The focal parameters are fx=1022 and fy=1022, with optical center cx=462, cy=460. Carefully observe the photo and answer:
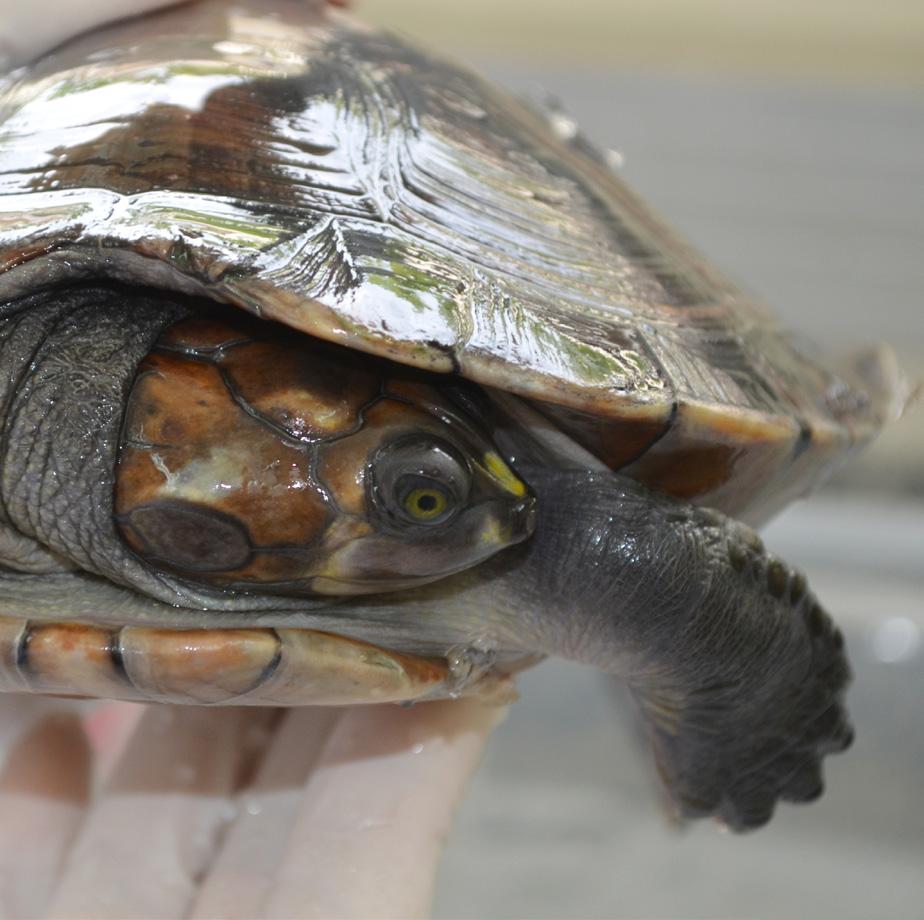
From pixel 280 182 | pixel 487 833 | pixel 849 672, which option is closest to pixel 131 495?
pixel 280 182

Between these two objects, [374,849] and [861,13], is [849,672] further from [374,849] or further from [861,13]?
[861,13]

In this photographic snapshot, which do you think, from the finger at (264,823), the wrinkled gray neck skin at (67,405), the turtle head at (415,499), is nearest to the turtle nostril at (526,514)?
the turtle head at (415,499)

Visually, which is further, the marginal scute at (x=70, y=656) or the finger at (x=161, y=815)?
the finger at (x=161, y=815)

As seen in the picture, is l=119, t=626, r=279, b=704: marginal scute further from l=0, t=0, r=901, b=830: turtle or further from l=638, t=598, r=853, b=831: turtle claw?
l=638, t=598, r=853, b=831: turtle claw

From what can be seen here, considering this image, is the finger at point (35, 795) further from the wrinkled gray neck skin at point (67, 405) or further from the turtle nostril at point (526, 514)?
the turtle nostril at point (526, 514)

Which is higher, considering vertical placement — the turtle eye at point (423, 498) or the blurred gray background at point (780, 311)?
the turtle eye at point (423, 498)

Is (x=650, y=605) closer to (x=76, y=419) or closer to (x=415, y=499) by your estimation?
(x=415, y=499)
